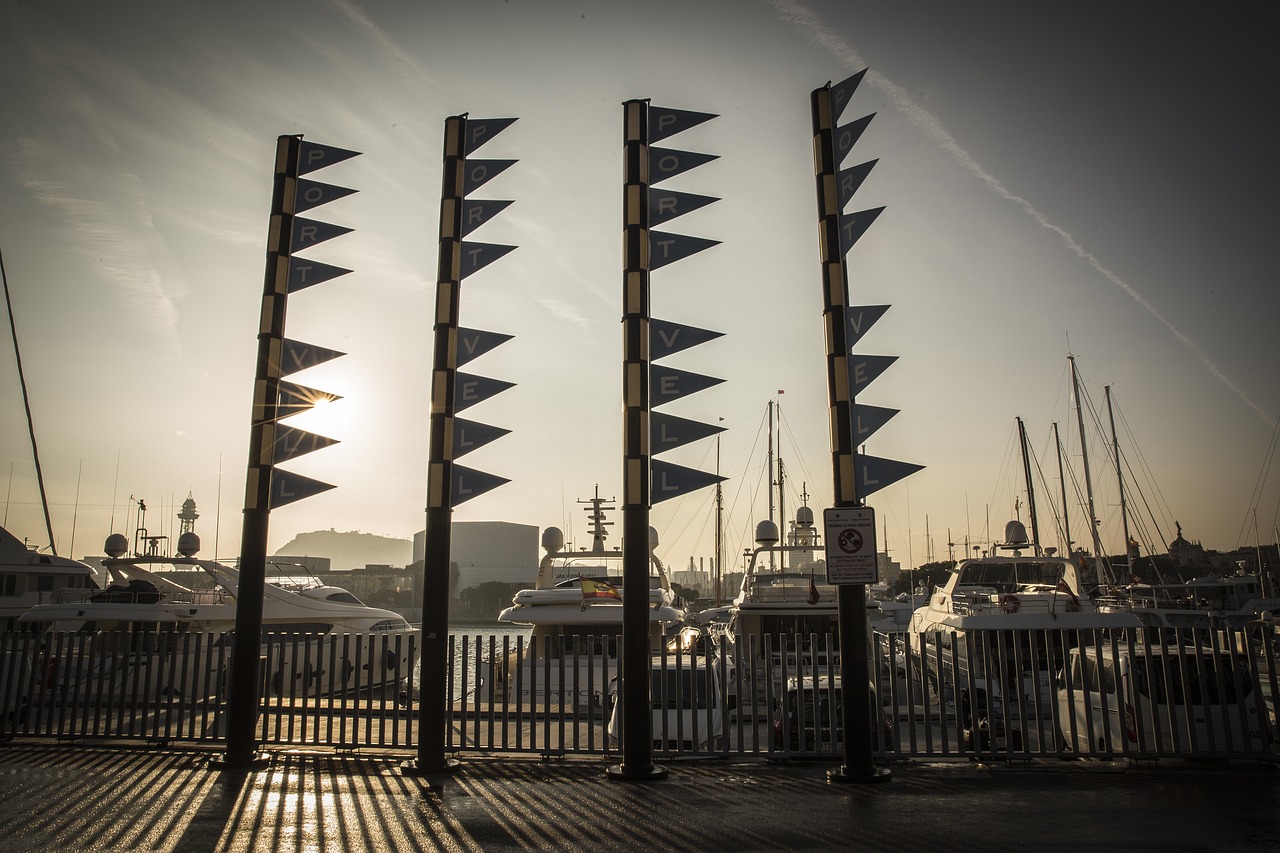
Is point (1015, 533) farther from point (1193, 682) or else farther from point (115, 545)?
point (115, 545)

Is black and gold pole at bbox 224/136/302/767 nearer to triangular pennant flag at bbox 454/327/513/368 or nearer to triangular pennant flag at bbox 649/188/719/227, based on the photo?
triangular pennant flag at bbox 454/327/513/368

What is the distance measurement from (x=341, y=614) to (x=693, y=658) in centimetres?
2193

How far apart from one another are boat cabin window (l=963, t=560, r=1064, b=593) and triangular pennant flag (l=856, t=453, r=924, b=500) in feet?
79.8

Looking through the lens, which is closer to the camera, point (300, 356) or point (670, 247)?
point (670, 247)

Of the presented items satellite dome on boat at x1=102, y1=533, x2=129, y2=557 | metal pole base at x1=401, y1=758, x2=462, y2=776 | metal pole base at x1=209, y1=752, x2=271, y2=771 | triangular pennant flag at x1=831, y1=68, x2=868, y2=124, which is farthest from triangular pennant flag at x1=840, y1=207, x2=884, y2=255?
satellite dome on boat at x1=102, y1=533, x2=129, y2=557

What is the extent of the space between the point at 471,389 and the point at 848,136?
4959 mm

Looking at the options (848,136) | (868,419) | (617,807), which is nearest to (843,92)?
(848,136)

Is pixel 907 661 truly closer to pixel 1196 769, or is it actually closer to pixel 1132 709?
pixel 1132 709

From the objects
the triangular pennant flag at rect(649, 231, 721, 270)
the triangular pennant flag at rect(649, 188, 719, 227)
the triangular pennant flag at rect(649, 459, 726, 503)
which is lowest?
the triangular pennant flag at rect(649, 459, 726, 503)

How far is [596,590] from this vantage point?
2295 centimetres

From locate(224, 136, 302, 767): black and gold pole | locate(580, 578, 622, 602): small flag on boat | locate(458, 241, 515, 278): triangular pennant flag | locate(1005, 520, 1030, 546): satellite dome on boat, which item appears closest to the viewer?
locate(224, 136, 302, 767): black and gold pole

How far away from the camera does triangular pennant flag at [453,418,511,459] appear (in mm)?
10148

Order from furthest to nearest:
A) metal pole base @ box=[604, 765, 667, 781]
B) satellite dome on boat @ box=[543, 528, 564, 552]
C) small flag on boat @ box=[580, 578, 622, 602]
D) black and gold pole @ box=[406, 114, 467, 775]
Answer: satellite dome on boat @ box=[543, 528, 564, 552] → small flag on boat @ box=[580, 578, 622, 602] → black and gold pole @ box=[406, 114, 467, 775] → metal pole base @ box=[604, 765, 667, 781]

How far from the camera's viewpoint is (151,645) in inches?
432
